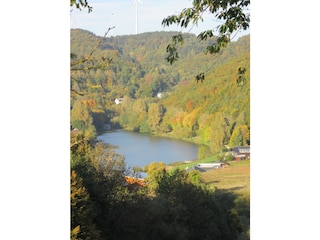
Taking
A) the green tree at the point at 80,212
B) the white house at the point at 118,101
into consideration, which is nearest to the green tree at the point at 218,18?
the white house at the point at 118,101

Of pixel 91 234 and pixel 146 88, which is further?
pixel 146 88

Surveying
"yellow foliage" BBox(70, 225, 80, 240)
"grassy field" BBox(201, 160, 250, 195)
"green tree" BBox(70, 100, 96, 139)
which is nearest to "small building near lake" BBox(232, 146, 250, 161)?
"grassy field" BBox(201, 160, 250, 195)

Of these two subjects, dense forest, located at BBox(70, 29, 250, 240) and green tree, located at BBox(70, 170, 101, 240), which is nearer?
green tree, located at BBox(70, 170, 101, 240)

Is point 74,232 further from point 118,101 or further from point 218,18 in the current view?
point 218,18

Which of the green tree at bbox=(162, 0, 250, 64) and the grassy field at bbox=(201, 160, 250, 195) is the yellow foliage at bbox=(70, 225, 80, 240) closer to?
the grassy field at bbox=(201, 160, 250, 195)

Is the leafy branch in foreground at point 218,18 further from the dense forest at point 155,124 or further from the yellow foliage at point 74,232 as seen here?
the yellow foliage at point 74,232
